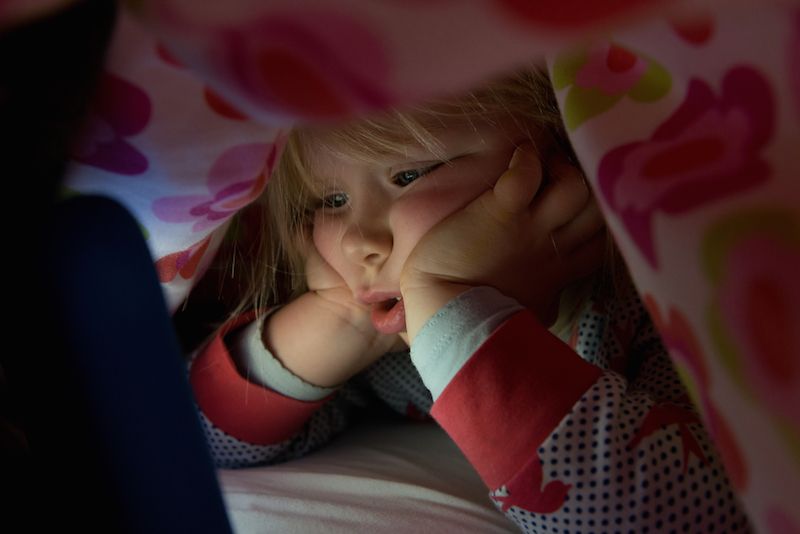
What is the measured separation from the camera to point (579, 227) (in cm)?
67

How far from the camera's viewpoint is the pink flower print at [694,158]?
0.30 m

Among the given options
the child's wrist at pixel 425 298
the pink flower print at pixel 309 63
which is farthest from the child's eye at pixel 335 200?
the pink flower print at pixel 309 63

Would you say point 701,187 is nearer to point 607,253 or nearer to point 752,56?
point 752,56

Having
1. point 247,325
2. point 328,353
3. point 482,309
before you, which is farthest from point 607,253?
point 247,325

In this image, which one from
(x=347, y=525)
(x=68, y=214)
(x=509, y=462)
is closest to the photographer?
(x=68, y=214)

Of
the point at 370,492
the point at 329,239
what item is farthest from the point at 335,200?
the point at 370,492

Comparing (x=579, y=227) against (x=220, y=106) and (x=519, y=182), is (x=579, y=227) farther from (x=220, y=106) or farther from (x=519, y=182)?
(x=220, y=106)

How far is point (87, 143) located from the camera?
0.35 metres

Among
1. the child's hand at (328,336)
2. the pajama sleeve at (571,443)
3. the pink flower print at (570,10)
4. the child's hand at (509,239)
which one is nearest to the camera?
the pink flower print at (570,10)

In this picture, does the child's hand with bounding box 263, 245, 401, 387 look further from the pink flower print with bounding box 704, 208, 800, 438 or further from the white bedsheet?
the pink flower print with bounding box 704, 208, 800, 438

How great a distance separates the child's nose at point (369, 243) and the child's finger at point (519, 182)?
0.10 m

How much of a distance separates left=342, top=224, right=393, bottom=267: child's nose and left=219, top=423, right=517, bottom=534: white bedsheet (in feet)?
0.64

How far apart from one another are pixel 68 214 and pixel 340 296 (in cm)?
53

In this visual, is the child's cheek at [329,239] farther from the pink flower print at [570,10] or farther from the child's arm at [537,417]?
the pink flower print at [570,10]
